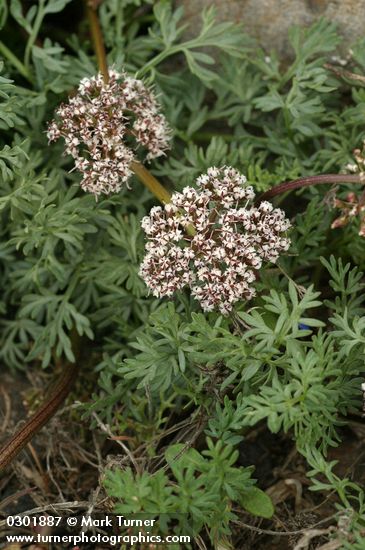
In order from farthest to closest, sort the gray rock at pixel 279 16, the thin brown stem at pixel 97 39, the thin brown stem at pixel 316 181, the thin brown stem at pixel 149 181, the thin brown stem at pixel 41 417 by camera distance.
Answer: the gray rock at pixel 279 16
the thin brown stem at pixel 97 39
the thin brown stem at pixel 149 181
the thin brown stem at pixel 41 417
the thin brown stem at pixel 316 181

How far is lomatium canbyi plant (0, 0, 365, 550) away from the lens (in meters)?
2.66

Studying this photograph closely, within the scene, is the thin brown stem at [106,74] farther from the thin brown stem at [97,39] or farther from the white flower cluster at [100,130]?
the white flower cluster at [100,130]

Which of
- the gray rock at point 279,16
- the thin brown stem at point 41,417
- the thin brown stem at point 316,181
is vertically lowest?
the thin brown stem at point 41,417

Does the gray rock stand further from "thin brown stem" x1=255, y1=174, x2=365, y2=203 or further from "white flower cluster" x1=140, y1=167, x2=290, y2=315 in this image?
"white flower cluster" x1=140, y1=167, x2=290, y2=315

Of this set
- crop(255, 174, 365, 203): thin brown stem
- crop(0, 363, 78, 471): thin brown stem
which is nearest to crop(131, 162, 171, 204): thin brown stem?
crop(255, 174, 365, 203): thin brown stem

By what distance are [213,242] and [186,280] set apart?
0.58 feet

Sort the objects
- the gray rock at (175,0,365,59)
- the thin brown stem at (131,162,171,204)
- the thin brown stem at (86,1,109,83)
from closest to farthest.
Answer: the thin brown stem at (131,162,171,204) < the thin brown stem at (86,1,109,83) < the gray rock at (175,0,365,59)

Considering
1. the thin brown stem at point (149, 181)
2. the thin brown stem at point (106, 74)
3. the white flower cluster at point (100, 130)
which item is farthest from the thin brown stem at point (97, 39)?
the thin brown stem at point (149, 181)

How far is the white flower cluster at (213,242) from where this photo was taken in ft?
8.97

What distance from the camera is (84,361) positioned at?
12.2ft

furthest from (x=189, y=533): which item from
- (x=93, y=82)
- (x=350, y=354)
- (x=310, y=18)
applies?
(x=310, y=18)

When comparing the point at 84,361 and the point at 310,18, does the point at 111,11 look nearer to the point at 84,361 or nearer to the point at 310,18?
the point at 310,18

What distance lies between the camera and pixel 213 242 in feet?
8.99

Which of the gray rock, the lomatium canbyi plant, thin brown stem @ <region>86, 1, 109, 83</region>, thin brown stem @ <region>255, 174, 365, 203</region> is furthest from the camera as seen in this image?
the gray rock
